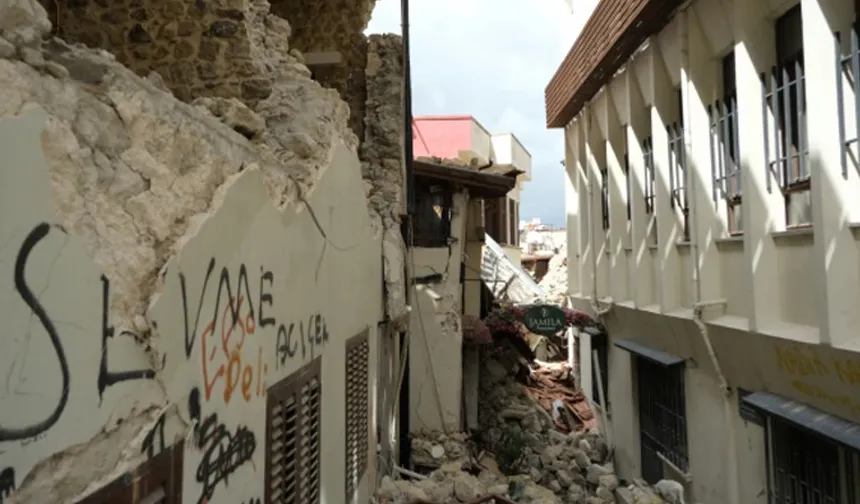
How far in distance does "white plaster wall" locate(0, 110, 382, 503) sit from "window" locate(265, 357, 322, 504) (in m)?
0.11

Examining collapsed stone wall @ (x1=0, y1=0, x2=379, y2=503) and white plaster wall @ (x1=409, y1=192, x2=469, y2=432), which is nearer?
collapsed stone wall @ (x1=0, y1=0, x2=379, y2=503)

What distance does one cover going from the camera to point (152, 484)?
2.27 meters

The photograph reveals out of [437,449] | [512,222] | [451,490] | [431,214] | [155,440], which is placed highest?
[512,222]

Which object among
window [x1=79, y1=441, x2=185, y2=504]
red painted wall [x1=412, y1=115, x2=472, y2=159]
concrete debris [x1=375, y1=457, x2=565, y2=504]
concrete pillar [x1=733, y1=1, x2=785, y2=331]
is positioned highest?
red painted wall [x1=412, y1=115, x2=472, y2=159]

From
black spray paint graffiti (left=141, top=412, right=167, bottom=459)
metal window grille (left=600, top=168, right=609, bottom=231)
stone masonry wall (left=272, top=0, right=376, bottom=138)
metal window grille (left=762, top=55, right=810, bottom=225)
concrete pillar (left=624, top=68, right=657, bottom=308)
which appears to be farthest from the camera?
metal window grille (left=600, top=168, right=609, bottom=231)

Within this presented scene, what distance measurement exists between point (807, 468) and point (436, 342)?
6.56 meters

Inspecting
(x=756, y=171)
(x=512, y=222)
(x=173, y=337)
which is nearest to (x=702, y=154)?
(x=756, y=171)

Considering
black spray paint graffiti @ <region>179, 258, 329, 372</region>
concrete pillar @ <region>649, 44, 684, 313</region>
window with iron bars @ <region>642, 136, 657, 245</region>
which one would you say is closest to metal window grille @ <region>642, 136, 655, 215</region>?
window with iron bars @ <region>642, 136, 657, 245</region>

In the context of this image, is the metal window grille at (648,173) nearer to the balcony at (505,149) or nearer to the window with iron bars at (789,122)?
the window with iron bars at (789,122)

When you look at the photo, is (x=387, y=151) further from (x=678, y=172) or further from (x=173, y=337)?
(x=173, y=337)

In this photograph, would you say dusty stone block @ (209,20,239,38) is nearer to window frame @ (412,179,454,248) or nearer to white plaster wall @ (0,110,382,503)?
white plaster wall @ (0,110,382,503)

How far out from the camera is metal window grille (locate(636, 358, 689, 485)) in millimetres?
9383

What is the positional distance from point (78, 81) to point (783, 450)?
709 centimetres

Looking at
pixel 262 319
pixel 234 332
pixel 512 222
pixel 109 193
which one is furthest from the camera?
pixel 512 222
